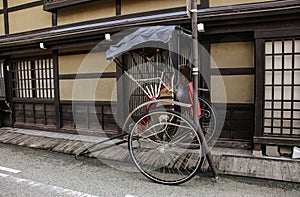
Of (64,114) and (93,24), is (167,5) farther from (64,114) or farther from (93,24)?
(64,114)

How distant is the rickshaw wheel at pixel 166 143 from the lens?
3605mm

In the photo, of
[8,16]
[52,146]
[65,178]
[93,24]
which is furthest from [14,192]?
[8,16]

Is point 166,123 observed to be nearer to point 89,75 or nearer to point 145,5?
point 145,5

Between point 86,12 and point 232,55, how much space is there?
3.95 metres

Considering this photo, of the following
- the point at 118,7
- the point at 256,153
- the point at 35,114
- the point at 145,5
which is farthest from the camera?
the point at 35,114

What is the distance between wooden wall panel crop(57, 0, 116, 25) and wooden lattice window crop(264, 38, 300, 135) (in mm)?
3772

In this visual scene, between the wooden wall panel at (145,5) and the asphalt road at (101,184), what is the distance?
3444 mm

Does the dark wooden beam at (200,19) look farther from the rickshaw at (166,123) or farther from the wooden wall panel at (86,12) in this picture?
A: the rickshaw at (166,123)

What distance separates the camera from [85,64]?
6578mm

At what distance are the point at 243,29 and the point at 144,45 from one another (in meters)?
1.94

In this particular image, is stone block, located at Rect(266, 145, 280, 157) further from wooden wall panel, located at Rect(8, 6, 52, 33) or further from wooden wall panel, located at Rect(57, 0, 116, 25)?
wooden wall panel, located at Rect(8, 6, 52, 33)

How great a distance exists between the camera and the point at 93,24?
6262 mm

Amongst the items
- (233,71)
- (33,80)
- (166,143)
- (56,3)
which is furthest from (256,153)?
(33,80)

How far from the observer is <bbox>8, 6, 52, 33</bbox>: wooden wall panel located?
720 cm
